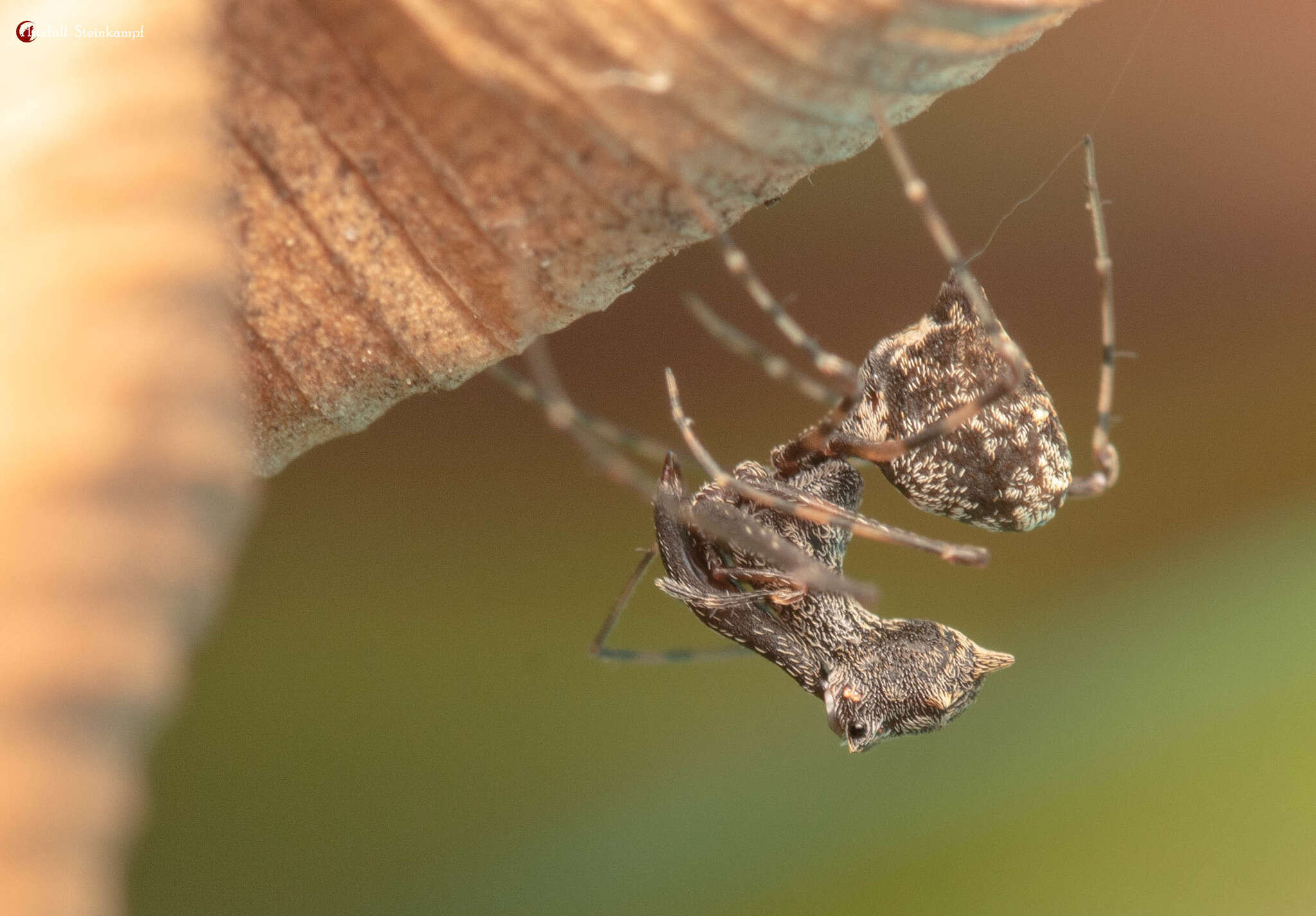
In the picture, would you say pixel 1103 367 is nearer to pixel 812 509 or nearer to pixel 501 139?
pixel 812 509

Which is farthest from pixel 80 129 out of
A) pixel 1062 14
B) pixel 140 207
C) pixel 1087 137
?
pixel 1087 137

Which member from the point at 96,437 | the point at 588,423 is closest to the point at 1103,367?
the point at 588,423

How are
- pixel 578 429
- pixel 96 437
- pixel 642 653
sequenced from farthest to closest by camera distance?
pixel 642 653 < pixel 578 429 < pixel 96 437

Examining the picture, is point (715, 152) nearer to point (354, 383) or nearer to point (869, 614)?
point (354, 383)

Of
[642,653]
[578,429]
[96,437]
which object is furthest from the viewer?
[642,653]

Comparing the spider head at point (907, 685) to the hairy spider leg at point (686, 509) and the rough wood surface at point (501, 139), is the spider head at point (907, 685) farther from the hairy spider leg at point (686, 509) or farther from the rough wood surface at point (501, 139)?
the rough wood surface at point (501, 139)
